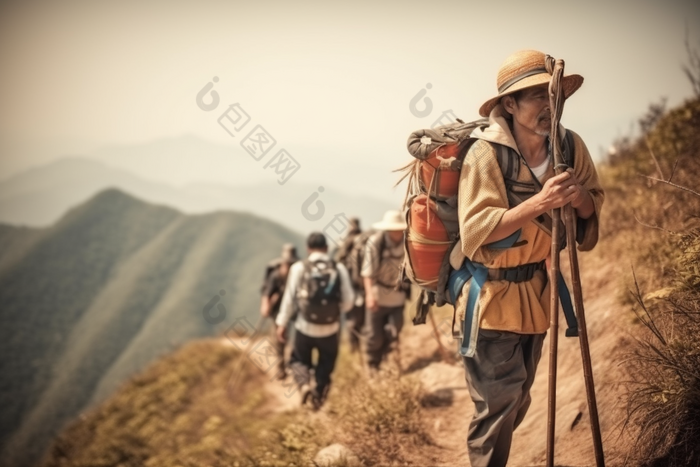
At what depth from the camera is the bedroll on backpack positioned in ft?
8.93

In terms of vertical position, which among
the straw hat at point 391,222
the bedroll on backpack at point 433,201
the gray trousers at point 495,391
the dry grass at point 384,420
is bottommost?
the dry grass at point 384,420

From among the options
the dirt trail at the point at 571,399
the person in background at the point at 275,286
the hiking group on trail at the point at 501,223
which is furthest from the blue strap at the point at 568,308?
the person in background at the point at 275,286

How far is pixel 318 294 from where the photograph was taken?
6422mm

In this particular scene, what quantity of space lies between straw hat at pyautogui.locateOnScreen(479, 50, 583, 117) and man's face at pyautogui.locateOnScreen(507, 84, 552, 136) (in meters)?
0.07

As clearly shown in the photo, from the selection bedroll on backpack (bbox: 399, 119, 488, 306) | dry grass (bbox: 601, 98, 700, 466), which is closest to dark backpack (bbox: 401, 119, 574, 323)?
bedroll on backpack (bbox: 399, 119, 488, 306)

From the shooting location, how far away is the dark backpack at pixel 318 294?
21.0ft

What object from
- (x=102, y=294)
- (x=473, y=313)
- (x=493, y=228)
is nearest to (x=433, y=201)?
(x=493, y=228)

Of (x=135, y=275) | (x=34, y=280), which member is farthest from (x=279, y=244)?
(x=34, y=280)

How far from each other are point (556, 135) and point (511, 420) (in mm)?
1630

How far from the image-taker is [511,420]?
2.80 m

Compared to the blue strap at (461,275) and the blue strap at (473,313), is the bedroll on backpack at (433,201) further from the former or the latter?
the blue strap at (473,313)

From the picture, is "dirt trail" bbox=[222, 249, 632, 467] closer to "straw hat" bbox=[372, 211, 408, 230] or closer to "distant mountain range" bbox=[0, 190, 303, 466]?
"straw hat" bbox=[372, 211, 408, 230]

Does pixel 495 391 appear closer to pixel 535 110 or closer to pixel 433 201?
pixel 433 201

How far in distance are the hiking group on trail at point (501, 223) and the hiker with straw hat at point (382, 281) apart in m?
4.01
